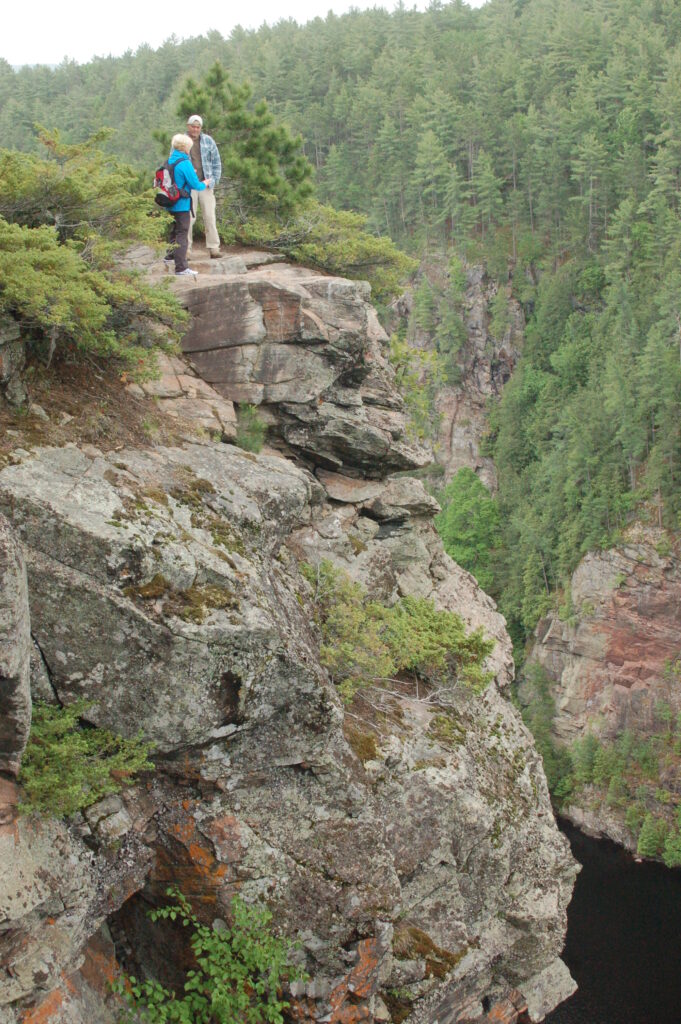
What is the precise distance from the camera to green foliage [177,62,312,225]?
1644 cm

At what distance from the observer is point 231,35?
369 feet

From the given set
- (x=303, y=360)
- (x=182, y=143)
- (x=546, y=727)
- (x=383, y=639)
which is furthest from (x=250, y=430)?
(x=546, y=727)

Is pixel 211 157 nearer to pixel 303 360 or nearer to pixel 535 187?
pixel 303 360

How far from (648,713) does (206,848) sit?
1579 inches

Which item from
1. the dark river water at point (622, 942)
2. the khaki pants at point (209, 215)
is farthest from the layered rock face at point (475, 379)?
the khaki pants at point (209, 215)

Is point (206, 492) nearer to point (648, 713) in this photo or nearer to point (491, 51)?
point (648, 713)

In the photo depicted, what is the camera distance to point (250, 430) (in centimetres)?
1255

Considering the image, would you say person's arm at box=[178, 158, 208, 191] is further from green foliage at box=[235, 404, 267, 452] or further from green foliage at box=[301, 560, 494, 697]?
green foliage at box=[301, 560, 494, 697]

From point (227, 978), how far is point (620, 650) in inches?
1633

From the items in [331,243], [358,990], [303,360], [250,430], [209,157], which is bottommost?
[358,990]

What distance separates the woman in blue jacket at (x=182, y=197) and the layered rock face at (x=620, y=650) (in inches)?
1497

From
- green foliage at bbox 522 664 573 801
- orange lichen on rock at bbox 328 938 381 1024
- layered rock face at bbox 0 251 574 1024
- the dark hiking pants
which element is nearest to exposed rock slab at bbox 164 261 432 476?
layered rock face at bbox 0 251 574 1024

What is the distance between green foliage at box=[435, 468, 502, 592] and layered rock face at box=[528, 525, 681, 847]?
37.1 feet

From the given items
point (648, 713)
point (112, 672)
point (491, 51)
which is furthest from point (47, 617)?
point (491, 51)
